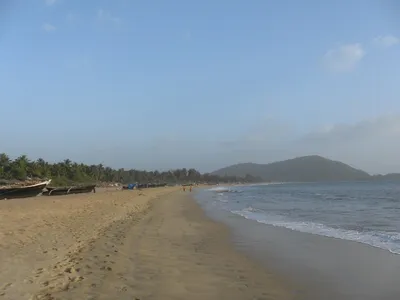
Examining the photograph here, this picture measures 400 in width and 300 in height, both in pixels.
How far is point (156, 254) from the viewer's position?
9.77m

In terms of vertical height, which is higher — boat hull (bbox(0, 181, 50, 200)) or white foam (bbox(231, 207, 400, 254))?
boat hull (bbox(0, 181, 50, 200))

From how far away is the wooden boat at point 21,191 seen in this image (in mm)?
37094

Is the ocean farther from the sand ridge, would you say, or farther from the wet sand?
the sand ridge

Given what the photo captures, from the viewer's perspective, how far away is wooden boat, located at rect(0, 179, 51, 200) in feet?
122

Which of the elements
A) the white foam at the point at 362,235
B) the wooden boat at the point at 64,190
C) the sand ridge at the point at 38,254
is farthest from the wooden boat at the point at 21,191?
the white foam at the point at 362,235

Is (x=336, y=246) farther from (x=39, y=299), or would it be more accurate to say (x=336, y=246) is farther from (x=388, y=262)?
(x=39, y=299)

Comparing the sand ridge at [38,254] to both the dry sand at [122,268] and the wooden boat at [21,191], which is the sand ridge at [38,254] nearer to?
the dry sand at [122,268]

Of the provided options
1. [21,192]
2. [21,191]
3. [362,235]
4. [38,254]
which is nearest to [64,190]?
[21,192]

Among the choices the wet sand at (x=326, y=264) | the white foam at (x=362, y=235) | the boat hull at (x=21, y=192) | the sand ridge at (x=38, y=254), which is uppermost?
the boat hull at (x=21, y=192)

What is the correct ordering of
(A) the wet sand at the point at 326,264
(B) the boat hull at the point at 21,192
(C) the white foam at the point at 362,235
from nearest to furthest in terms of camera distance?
(A) the wet sand at the point at 326,264 → (C) the white foam at the point at 362,235 → (B) the boat hull at the point at 21,192

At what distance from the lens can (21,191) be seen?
38.9m

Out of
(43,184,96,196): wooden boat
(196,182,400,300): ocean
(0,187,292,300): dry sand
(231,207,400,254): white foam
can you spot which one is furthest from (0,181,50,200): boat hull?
(231,207,400,254): white foam

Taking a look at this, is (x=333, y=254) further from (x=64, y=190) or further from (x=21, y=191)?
(x=64, y=190)

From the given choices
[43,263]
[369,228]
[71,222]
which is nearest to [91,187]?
[71,222]
